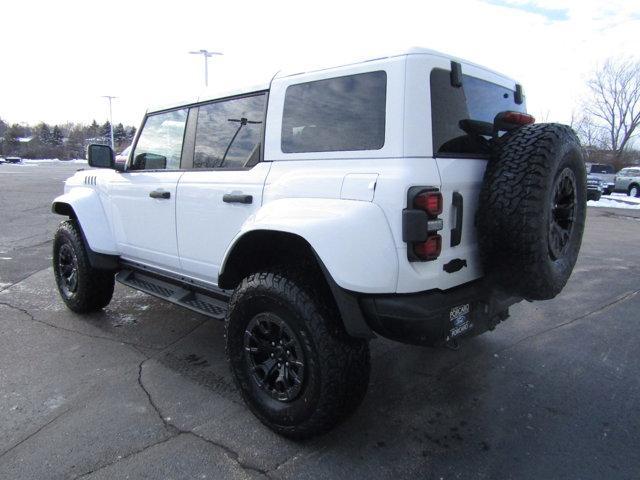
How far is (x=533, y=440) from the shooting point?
8.62 ft

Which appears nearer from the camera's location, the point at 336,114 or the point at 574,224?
the point at 336,114

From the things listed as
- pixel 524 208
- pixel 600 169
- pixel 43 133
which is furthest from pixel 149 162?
pixel 43 133

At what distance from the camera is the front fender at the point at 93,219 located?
424 cm

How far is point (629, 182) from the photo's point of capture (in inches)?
942

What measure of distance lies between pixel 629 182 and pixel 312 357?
88.0 feet

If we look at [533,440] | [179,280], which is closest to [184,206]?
[179,280]

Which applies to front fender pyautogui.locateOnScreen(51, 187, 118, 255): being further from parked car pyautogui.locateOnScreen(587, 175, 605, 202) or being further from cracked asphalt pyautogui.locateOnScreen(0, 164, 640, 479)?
parked car pyautogui.locateOnScreen(587, 175, 605, 202)

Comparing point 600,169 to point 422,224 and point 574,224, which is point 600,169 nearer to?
point 574,224

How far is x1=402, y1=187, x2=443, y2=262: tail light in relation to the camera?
6.99ft

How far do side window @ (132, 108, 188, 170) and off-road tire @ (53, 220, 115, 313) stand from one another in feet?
3.30

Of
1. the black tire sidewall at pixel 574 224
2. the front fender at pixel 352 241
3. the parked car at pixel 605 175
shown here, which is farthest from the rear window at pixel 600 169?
the front fender at pixel 352 241

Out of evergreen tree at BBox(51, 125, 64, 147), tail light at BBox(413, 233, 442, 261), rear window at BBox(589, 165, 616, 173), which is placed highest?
evergreen tree at BBox(51, 125, 64, 147)

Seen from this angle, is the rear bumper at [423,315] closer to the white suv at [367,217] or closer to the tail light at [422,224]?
the white suv at [367,217]

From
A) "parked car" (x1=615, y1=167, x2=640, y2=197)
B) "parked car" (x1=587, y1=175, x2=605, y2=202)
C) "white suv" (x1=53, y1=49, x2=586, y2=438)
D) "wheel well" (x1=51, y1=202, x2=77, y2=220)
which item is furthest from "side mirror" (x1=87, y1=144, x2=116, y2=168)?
"parked car" (x1=615, y1=167, x2=640, y2=197)
